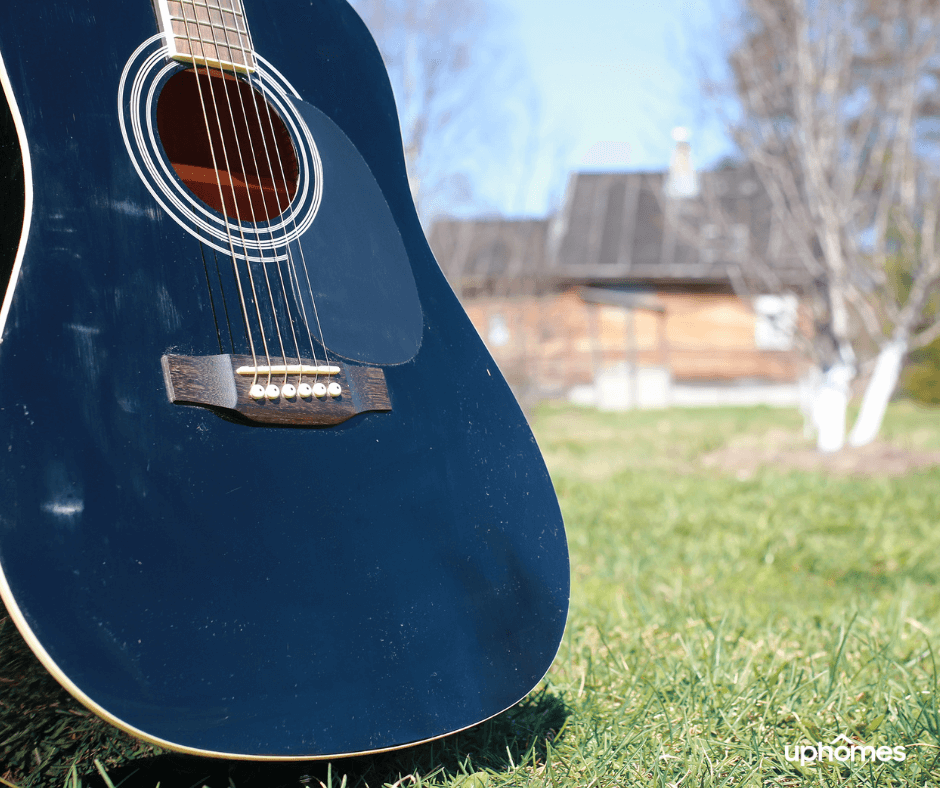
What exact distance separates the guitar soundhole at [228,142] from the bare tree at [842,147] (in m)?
5.75

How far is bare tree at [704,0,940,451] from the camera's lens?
243 inches

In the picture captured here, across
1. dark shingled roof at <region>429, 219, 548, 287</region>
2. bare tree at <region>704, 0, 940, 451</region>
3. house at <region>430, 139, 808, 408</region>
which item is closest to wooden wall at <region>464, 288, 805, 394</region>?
house at <region>430, 139, 808, 408</region>

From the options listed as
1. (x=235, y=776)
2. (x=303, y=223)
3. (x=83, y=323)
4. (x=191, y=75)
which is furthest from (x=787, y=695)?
(x=191, y=75)

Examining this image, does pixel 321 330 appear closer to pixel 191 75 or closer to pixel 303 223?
pixel 303 223

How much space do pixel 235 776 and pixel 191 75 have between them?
100 cm

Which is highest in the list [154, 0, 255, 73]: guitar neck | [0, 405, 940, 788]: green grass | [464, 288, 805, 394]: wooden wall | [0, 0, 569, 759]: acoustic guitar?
[154, 0, 255, 73]: guitar neck

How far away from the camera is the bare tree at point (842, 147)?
20.3 ft

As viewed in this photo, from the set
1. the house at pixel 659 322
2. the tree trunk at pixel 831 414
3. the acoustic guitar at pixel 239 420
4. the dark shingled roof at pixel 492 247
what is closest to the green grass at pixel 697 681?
the acoustic guitar at pixel 239 420

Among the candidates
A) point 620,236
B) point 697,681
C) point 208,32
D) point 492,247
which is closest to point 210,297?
point 208,32

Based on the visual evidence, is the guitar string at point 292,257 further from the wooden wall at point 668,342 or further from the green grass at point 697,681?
the wooden wall at point 668,342

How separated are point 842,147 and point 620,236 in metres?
9.47

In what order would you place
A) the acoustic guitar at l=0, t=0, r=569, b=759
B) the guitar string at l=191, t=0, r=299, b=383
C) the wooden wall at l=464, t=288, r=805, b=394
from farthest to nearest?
the wooden wall at l=464, t=288, r=805, b=394
the guitar string at l=191, t=0, r=299, b=383
the acoustic guitar at l=0, t=0, r=569, b=759

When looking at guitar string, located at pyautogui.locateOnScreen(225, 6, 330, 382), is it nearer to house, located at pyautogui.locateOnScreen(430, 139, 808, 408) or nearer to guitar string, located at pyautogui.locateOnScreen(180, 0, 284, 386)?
guitar string, located at pyautogui.locateOnScreen(180, 0, 284, 386)

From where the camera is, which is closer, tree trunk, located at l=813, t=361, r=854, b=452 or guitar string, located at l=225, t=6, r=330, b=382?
guitar string, located at l=225, t=6, r=330, b=382
